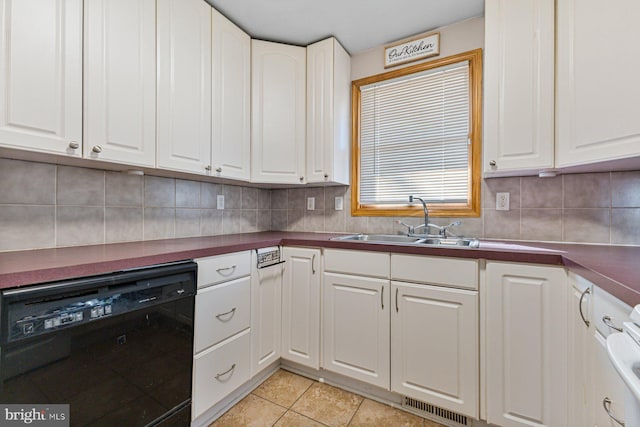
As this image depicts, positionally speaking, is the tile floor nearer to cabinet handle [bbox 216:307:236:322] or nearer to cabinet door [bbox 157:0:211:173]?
cabinet handle [bbox 216:307:236:322]

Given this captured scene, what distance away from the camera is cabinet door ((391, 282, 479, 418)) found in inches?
55.9

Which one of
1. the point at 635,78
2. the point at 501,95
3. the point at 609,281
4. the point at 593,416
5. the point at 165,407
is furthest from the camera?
the point at 501,95

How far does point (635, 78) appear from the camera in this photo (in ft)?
3.70

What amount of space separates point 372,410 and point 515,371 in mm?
793

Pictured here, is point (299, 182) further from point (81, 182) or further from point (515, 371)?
point (515, 371)

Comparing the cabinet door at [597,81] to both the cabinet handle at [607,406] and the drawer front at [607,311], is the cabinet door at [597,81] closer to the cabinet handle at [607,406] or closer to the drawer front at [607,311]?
the drawer front at [607,311]

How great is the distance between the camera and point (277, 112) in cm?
219

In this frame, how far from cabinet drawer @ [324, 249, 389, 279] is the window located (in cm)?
67

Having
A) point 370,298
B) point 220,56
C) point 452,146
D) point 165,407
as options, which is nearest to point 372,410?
point 370,298

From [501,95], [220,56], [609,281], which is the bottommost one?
[609,281]

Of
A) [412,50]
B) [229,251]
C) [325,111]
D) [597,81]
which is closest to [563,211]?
[597,81]

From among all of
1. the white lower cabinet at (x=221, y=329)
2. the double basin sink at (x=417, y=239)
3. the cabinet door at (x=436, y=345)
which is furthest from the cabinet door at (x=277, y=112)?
the cabinet door at (x=436, y=345)

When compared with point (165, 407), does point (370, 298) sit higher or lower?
higher

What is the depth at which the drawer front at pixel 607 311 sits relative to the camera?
2.68ft
